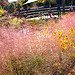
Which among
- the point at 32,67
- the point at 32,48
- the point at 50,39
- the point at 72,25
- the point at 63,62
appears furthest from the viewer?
the point at 72,25

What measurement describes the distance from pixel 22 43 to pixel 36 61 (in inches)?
18.2

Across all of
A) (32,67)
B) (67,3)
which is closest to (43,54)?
(32,67)

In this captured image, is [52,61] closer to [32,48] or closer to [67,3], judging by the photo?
[32,48]

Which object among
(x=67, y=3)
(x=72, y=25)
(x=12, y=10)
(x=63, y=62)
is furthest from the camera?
(x=67, y=3)

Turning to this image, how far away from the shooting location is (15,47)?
6.47 feet

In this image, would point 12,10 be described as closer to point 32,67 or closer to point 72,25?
point 72,25

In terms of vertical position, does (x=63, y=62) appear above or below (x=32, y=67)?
above

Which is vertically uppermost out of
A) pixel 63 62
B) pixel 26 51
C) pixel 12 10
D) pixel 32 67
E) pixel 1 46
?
pixel 12 10

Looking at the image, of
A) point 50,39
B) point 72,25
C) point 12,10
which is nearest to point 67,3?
point 12,10

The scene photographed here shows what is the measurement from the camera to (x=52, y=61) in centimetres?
193

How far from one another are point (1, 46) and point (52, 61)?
0.99 metres

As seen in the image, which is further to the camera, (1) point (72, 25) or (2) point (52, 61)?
(1) point (72, 25)

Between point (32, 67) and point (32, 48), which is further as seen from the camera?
point (32, 48)

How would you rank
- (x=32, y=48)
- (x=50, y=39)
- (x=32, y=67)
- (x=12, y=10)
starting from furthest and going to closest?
(x=12, y=10)
(x=50, y=39)
(x=32, y=48)
(x=32, y=67)
